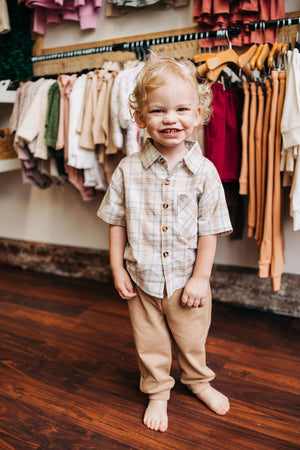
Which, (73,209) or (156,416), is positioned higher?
(73,209)

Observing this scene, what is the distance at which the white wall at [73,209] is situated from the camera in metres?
Result: 2.10

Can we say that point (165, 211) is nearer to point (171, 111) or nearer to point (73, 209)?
point (171, 111)

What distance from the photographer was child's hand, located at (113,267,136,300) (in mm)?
1210

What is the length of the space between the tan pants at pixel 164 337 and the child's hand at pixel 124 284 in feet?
0.10

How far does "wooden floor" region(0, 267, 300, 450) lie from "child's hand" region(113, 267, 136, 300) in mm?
428

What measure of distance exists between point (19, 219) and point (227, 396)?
6.66 feet

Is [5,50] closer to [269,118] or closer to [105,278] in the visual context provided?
[105,278]

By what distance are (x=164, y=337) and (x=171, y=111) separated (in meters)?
0.70

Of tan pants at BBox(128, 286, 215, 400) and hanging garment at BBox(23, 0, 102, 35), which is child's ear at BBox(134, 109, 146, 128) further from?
hanging garment at BBox(23, 0, 102, 35)

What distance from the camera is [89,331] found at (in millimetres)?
1885

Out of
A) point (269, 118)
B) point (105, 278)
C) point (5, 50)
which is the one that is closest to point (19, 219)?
point (105, 278)

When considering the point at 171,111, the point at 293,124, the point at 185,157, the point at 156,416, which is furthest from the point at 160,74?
the point at 156,416

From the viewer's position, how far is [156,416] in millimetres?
1256

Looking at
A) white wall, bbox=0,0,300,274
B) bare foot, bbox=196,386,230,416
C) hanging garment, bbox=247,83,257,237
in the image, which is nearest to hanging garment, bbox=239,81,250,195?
hanging garment, bbox=247,83,257,237
